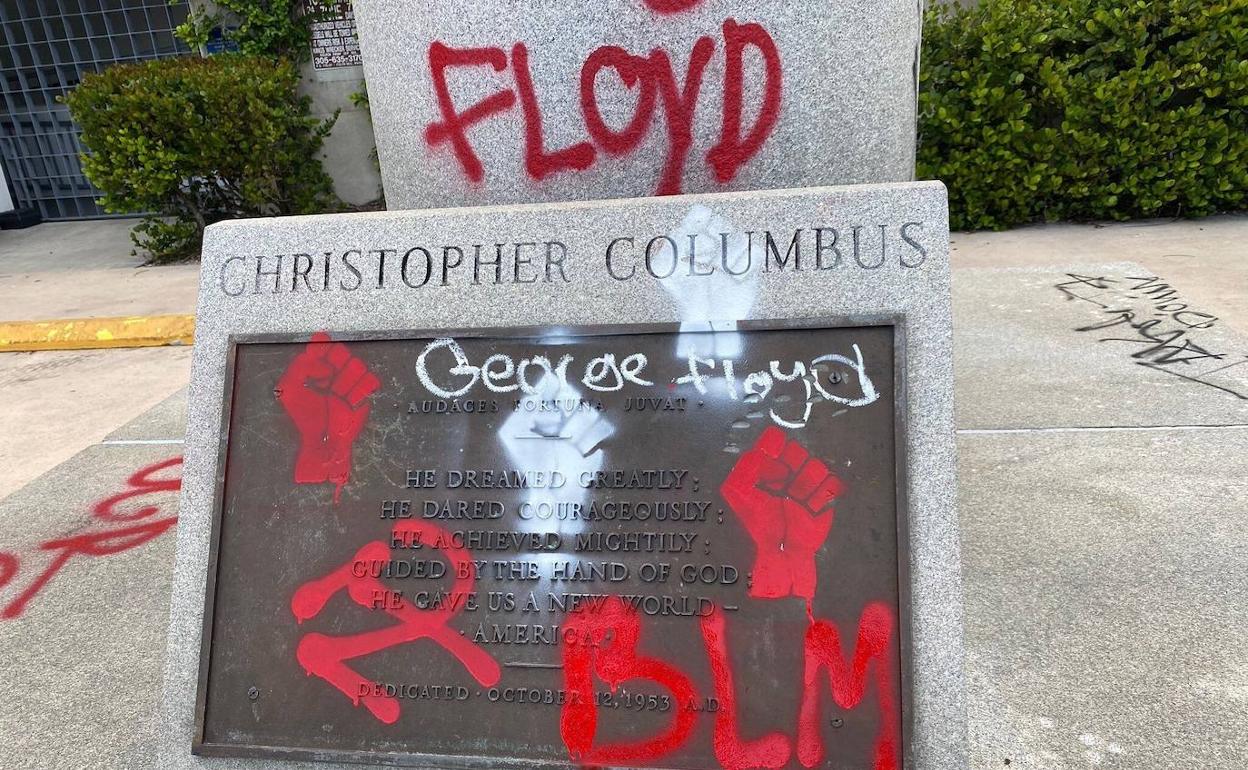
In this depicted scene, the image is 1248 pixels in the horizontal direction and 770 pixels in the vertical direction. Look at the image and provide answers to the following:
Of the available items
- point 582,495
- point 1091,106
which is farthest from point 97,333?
point 1091,106

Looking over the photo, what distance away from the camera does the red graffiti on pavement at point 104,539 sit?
3.25 meters

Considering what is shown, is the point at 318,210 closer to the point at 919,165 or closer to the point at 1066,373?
the point at 919,165

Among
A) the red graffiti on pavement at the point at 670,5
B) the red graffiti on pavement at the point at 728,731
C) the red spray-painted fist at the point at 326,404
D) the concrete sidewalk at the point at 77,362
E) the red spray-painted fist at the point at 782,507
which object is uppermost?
the red graffiti on pavement at the point at 670,5

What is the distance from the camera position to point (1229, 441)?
3.45 meters

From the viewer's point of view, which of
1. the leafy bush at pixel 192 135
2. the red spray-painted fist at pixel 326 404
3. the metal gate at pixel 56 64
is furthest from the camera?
the metal gate at pixel 56 64

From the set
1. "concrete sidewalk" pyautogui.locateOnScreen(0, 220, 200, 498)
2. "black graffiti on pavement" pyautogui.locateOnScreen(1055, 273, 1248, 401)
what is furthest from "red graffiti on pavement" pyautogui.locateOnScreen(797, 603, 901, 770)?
"concrete sidewalk" pyautogui.locateOnScreen(0, 220, 200, 498)

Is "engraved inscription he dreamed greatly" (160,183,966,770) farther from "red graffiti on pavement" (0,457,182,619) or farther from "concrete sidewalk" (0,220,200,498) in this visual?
"concrete sidewalk" (0,220,200,498)

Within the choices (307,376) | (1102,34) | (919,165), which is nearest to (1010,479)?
(307,376)

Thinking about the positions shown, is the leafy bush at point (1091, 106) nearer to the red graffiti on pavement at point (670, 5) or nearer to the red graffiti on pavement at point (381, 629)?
the red graffiti on pavement at point (670, 5)

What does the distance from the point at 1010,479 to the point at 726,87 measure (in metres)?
1.98

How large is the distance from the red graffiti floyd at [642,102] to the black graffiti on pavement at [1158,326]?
285 cm

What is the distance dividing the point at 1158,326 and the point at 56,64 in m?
12.5

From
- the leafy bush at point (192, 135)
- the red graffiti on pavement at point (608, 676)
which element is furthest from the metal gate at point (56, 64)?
the red graffiti on pavement at point (608, 676)

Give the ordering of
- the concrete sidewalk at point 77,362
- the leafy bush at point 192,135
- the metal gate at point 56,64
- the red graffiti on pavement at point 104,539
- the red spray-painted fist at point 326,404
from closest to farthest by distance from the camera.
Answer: the red spray-painted fist at point 326,404 → the red graffiti on pavement at point 104,539 → the concrete sidewalk at point 77,362 → the leafy bush at point 192,135 → the metal gate at point 56,64
